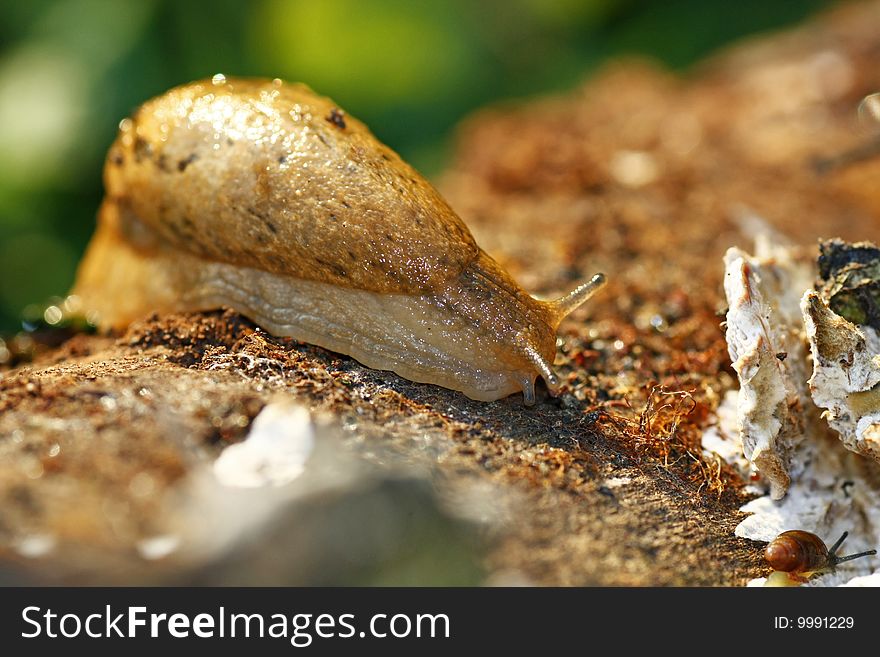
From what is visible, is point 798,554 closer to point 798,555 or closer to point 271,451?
point 798,555

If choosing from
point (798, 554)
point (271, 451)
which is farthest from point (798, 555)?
point (271, 451)

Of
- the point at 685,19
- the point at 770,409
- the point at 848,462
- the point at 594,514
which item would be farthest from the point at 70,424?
the point at 685,19

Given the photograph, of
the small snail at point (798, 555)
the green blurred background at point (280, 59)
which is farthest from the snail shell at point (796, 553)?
the green blurred background at point (280, 59)

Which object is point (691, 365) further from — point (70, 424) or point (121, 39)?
point (121, 39)

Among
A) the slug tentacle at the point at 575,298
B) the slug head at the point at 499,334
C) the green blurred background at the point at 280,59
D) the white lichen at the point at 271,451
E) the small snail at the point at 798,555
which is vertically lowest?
the small snail at the point at 798,555

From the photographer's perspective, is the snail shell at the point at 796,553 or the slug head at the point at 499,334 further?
the slug head at the point at 499,334

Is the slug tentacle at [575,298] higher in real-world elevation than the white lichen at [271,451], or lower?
higher

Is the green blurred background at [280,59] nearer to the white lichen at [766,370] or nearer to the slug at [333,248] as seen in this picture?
the slug at [333,248]

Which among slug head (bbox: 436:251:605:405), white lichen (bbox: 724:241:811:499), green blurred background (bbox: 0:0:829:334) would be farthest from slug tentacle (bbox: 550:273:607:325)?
green blurred background (bbox: 0:0:829:334)
